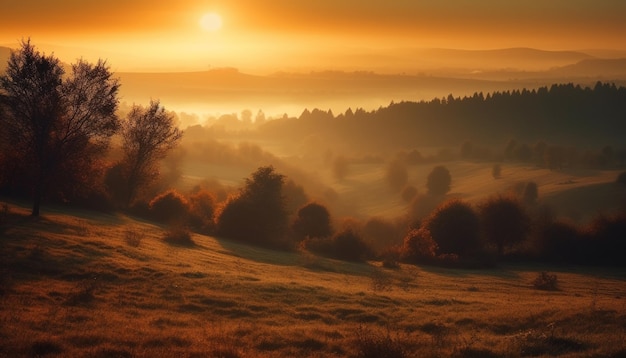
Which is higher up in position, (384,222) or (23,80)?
(23,80)

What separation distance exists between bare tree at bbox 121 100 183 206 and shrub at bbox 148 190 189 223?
395 cm

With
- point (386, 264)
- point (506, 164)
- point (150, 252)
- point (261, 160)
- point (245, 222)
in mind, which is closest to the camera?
point (150, 252)

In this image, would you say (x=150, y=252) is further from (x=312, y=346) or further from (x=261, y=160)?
(x=261, y=160)

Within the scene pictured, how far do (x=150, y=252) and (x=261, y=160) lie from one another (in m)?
149

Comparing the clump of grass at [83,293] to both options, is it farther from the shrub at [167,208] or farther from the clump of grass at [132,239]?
the shrub at [167,208]

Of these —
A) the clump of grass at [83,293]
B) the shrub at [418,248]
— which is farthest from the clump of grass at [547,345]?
the shrub at [418,248]

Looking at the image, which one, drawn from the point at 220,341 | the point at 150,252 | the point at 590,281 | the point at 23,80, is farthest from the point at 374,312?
the point at 590,281

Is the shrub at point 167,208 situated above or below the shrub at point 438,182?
below

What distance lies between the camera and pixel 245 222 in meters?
63.3

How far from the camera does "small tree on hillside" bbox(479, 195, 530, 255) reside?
2953 inches

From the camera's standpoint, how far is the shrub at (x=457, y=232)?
70.0m

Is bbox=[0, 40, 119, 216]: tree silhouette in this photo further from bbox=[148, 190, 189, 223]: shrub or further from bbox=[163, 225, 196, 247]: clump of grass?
bbox=[148, 190, 189, 223]: shrub

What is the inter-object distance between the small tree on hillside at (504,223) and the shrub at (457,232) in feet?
17.4

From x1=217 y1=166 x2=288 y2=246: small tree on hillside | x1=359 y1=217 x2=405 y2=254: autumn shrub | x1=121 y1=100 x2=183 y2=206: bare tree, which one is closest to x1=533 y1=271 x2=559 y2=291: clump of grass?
x1=217 y1=166 x2=288 y2=246: small tree on hillside
